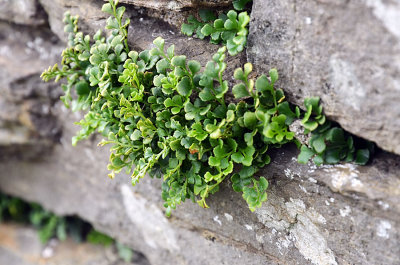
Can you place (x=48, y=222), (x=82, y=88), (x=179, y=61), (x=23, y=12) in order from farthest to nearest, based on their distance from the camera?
(x=48, y=222) < (x=23, y=12) < (x=82, y=88) < (x=179, y=61)

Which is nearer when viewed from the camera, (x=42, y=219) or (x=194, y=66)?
(x=194, y=66)

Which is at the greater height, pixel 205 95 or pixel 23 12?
pixel 205 95

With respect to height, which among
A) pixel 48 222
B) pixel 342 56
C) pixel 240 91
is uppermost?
pixel 342 56

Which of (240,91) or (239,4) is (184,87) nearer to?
(240,91)

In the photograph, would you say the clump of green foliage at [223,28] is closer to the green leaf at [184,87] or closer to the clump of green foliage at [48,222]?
the green leaf at [184,87]

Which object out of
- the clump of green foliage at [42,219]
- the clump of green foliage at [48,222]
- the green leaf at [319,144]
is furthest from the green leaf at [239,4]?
the clump of green foliage at [42,219]

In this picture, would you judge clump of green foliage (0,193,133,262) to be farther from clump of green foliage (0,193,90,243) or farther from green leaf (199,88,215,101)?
green leaf (199,88,215,101)

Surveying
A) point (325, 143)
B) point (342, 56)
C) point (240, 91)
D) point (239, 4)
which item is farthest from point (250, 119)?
point (239, 4)

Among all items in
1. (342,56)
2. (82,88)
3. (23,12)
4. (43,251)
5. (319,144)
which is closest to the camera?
(342,56)
